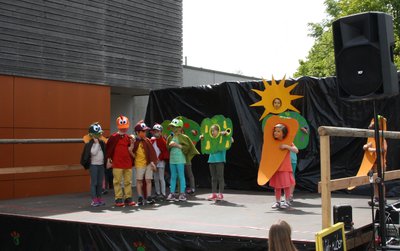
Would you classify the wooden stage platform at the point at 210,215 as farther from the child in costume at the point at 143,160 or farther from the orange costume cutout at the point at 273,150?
the orange costume cutout at the point at 273,150

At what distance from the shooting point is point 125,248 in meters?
6.34

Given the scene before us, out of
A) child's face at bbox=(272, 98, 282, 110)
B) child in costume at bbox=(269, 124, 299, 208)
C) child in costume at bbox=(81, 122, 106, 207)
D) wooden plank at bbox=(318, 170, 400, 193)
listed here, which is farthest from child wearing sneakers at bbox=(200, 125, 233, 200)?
wooden plank at bbox=(318, 170, 400, 193)

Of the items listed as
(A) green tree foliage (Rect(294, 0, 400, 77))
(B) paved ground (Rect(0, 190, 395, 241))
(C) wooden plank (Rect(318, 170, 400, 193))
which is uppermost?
(A) green tree foliage (Rect(294, 0, 400, 77))

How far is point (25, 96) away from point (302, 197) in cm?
657

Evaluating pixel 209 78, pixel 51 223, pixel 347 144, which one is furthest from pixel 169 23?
pixel 51 223

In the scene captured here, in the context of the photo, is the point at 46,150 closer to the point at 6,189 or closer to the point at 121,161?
the point at 6,189

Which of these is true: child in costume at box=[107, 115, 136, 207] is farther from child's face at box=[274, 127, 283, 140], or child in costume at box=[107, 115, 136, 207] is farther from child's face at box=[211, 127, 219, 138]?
child's face at box=[274, 127, 283, 140]

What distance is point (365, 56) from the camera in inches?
204

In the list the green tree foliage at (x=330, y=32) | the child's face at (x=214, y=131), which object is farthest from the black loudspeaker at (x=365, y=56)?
the green tree foliage at (x=330, y=32)

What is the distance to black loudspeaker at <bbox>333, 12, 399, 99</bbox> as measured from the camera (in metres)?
5.00

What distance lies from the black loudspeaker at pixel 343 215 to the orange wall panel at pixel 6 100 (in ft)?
26.2

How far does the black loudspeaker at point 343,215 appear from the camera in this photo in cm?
509

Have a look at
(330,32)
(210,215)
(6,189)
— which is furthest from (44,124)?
(330,32)

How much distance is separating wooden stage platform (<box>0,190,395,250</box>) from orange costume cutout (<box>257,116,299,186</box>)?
1.89 ft
